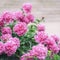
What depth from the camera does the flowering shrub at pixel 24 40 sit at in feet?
→ 7.00

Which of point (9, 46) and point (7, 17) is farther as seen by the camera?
point (7, 17)

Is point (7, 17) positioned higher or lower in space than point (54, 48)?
higher

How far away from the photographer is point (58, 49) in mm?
2381

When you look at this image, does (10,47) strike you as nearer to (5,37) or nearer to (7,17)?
(5,37)

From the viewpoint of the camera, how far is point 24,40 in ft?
7.50

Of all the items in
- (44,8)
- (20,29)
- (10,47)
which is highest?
(20,29)

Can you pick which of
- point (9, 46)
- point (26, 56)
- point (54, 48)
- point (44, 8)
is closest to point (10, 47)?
point (9, 46)

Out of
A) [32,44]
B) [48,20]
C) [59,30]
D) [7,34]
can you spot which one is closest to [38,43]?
[32,44]

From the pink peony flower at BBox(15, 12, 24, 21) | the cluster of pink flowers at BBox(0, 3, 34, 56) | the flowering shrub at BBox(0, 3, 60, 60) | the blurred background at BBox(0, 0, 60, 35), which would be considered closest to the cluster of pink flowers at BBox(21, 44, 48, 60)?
the flowering shrub at BBox(0, 3, 60, 60)

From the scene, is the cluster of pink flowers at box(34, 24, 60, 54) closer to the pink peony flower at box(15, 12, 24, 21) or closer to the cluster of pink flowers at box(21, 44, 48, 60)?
the cluster of pink flowers at box(21, 44, 48, 60)

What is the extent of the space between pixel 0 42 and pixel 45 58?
331mm

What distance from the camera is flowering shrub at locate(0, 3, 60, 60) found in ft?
7.00

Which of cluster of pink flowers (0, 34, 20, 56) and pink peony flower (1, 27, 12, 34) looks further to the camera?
pink peony flower (1, 27, 12, 34)

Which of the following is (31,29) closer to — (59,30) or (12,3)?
(59,30)
